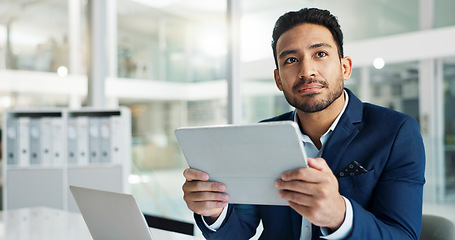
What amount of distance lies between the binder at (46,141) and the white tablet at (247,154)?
275 centimetres

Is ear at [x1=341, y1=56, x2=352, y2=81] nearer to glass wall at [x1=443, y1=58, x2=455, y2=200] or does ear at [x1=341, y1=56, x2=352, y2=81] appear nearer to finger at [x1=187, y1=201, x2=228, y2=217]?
finger at [x1=187, y1=201, x2=228, y2=217]

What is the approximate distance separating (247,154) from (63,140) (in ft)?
9.53

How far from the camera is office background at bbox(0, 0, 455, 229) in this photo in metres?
2.64

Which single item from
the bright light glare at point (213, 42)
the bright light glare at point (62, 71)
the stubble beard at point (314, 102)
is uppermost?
the bright light glare at point (213, 42)

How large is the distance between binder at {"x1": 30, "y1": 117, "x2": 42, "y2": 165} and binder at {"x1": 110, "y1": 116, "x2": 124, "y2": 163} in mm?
614

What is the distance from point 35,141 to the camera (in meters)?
3.43

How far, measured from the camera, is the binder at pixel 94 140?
3452 millimetres

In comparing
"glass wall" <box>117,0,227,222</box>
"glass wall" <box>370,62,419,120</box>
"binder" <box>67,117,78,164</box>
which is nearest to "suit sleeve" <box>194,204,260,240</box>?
"glass wall" <box>370,62,419,120</box>

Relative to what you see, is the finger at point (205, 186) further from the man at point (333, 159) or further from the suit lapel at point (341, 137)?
the suit lapel at point (341, 137)

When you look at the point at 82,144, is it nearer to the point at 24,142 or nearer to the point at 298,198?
the point at 24,142

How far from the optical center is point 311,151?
145 cm

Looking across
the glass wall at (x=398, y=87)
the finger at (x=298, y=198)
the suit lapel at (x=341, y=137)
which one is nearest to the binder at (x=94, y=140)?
the glass wall at (x=398, y=87)

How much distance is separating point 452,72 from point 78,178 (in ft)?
9.79

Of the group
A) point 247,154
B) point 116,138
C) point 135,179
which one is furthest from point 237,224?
point 135,179
